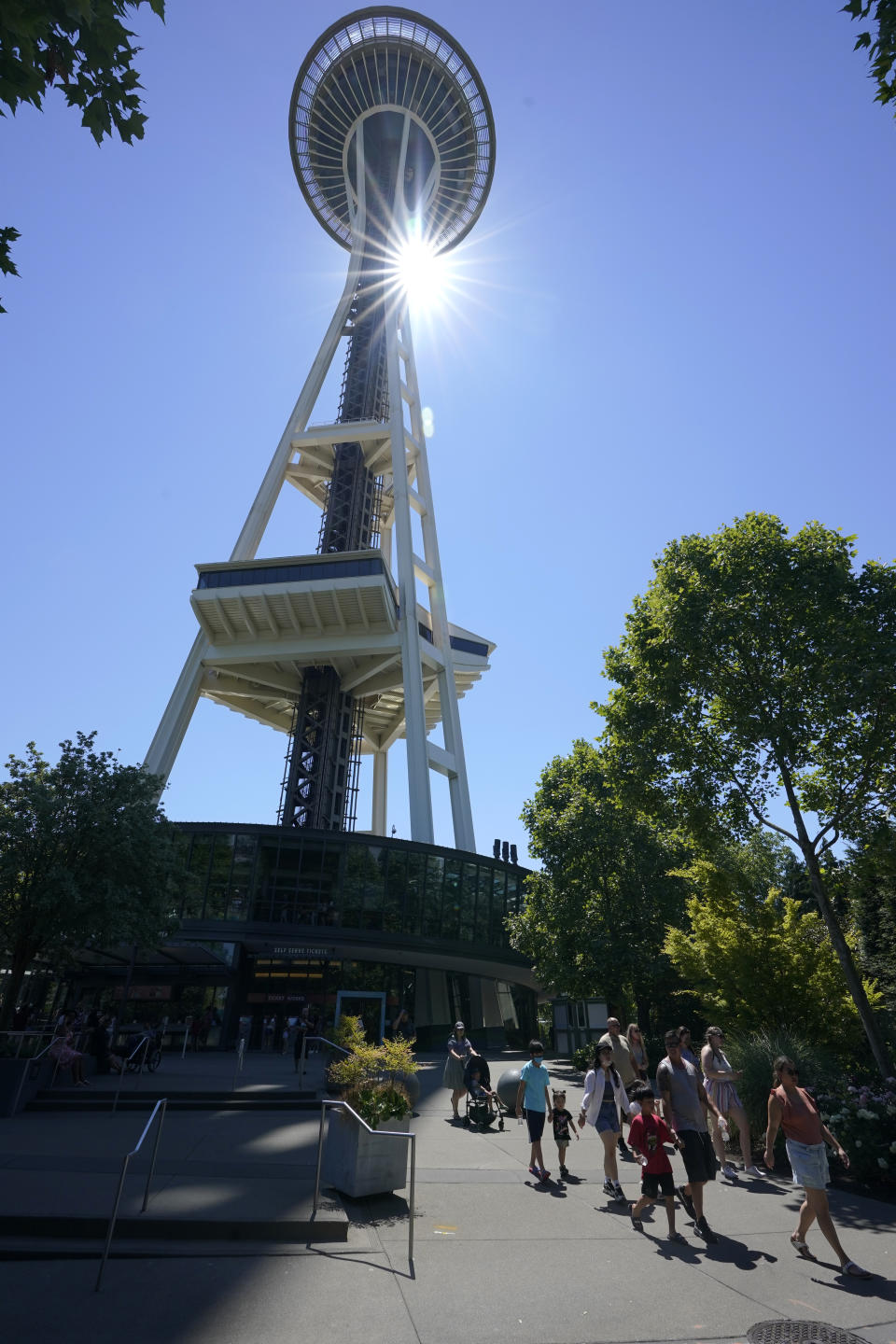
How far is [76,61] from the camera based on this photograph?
21.4 feet

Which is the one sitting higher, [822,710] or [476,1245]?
[822,710]

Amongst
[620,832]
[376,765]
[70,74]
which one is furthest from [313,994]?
[70,74]

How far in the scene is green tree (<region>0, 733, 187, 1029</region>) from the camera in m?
18.4

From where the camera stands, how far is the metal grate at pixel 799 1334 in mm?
5105

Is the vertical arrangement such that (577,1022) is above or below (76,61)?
below

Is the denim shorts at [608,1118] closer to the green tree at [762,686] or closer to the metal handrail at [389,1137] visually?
the metal handrail at [389,1137]

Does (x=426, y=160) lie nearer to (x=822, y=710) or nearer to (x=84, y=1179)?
(x=822, y=710)

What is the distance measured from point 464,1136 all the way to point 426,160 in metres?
74.3

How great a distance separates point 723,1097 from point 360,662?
39.9m

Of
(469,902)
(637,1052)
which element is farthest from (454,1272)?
(469,902)

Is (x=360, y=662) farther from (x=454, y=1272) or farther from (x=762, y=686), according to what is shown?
(x=454, y=1272)

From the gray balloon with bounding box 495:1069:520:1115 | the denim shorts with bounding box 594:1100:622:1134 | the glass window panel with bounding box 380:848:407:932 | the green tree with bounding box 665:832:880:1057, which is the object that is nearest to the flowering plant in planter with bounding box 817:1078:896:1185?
the denim shorts with bounding box 594:1100:622:1134

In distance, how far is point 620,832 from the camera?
27438 mm

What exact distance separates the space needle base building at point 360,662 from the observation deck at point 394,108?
147 millimetres
